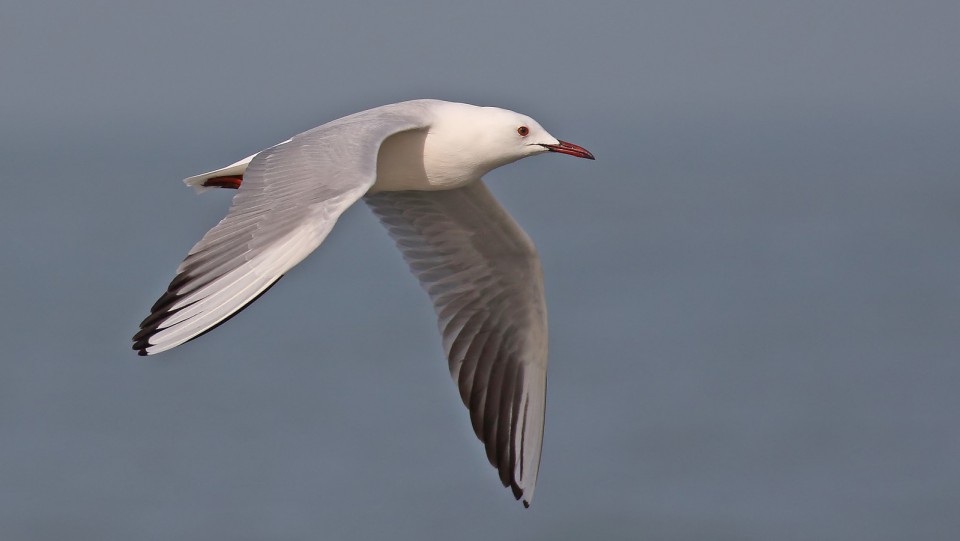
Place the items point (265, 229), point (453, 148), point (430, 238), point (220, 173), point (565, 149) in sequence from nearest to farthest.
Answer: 1. point (265, 229)
2. point (453, 148)
3. point (565, 149)
4. point (220, 173)
5. point (430, 238)

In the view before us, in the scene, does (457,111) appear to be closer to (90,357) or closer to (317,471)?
(317,471)

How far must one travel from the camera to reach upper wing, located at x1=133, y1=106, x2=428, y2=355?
325 inches

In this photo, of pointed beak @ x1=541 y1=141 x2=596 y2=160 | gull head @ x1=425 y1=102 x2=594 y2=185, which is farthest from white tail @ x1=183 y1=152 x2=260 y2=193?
pointed beak @ x1=541 y1=141 x2=596 y2=160

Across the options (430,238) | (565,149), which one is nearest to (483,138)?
(565,149)

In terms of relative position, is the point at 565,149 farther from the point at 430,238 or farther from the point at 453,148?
the point at 430,238

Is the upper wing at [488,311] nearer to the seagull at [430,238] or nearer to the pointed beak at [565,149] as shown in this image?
the seagull at [430,238]

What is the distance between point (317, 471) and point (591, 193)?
4554 centimetres

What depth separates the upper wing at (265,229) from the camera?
826cm

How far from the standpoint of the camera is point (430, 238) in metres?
11.3

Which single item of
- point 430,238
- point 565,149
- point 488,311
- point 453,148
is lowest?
Result: point 488,311

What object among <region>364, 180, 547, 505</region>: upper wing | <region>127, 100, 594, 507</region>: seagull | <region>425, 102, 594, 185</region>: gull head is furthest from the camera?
<region>364, 180, 547, 505</region>: upper wing

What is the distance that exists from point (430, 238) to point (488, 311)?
0.57 m

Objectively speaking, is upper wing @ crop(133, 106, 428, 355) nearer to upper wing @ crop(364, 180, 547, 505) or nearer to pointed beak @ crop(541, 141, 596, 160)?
pointed beak @ crop(541, 141, 596, 160)

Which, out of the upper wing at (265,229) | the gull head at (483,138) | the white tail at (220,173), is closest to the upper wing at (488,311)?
the gull head at (483,138)
